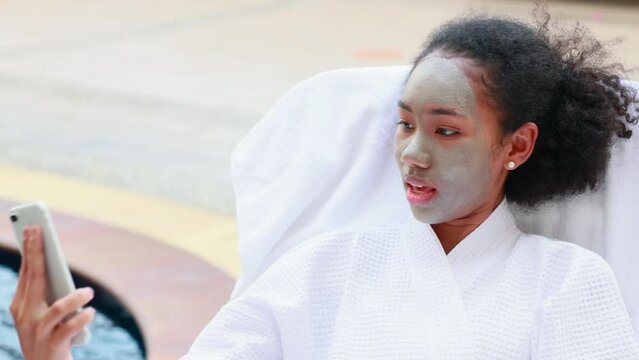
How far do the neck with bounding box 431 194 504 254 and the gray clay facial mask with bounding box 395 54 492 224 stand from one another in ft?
0.17

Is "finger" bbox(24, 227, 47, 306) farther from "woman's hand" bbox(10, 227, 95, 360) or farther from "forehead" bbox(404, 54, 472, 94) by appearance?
"forehead" bbox(404, 54, 472, 94)

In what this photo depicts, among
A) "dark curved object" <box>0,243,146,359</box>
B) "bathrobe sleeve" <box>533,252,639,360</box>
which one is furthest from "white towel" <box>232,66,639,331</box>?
"dark curved object" <box>0,243,146,359</box>

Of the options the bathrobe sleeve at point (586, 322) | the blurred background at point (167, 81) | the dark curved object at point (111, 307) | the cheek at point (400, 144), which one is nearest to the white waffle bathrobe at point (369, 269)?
the bathrobe sleeve at point (586, 322)

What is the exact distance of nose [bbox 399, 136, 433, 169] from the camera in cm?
143

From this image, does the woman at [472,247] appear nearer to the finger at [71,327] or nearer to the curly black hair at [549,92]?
the curly black hair at [549,92]

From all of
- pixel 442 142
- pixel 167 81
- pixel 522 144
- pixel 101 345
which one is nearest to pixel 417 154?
pixel 442 142

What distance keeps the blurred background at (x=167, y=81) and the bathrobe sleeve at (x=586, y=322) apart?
458mm

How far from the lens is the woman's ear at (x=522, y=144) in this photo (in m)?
1.46

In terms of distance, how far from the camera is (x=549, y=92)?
4.83 feet

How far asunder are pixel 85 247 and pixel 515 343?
170 centimetres

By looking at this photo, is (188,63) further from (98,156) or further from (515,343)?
(515,343)

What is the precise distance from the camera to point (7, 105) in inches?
224

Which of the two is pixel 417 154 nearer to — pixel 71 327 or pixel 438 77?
pixel 438 77

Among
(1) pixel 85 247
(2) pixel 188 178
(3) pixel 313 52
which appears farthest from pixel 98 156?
(3) pixel 313 52
